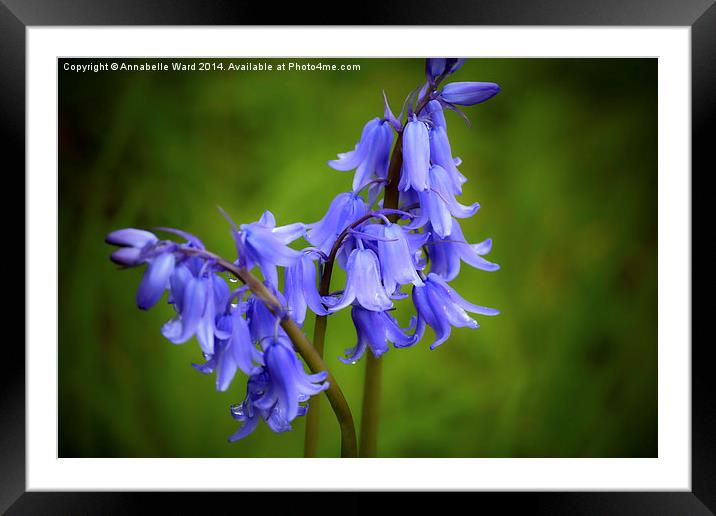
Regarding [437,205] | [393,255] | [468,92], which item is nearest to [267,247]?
[393,255]

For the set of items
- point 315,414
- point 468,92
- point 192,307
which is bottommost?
point 315,414

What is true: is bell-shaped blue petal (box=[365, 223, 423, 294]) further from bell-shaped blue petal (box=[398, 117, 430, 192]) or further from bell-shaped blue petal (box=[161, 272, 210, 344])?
bell-shaped blue petal (box=[161, 272, 210, 344])

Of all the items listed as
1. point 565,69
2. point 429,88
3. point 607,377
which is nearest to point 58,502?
point 429,88

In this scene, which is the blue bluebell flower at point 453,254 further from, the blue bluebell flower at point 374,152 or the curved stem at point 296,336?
the curved stem at point 296,336

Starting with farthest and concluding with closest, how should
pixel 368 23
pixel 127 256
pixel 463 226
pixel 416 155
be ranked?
pixel 463 226, pixel 368 23, pixel 416 155, pixel 127 256

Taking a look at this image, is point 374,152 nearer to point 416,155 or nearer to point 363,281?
point 416,155
